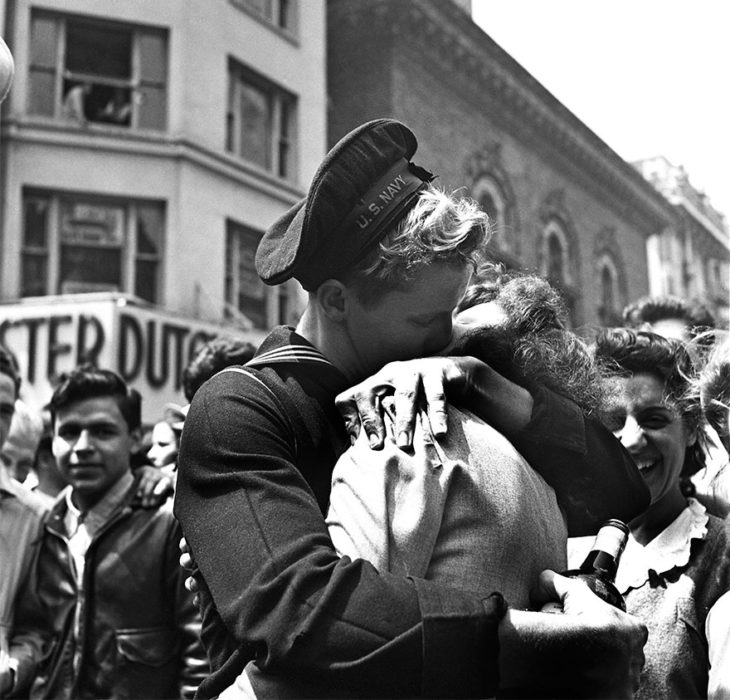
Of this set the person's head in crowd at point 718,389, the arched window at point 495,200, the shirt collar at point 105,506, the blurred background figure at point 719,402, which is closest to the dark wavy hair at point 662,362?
the blurred background figure at point 719,402

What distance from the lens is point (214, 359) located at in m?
3.73

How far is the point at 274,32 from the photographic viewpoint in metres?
15.2

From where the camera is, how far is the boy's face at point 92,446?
3525 millimetres

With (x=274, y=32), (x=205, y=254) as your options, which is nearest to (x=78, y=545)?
(x=205, y=254)

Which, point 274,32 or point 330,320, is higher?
point 274,32

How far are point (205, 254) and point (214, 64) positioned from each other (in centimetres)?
291

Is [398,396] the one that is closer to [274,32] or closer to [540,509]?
[540,509]

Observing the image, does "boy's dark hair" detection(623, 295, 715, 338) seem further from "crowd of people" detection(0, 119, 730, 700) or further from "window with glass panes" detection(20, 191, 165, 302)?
"window with glass panes" detection(20, 191, 165, 302)

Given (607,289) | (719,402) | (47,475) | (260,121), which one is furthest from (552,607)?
(607,289)

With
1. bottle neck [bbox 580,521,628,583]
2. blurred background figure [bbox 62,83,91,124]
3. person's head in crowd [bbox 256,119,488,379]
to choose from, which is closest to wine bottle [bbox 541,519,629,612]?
bottle neck [bbox 580,521,628,583]

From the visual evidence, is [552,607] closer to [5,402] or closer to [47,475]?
[5,402]

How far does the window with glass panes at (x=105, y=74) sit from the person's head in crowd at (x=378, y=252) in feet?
42.7

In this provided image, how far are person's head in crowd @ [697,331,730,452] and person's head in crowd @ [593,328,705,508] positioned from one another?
0.20 meters

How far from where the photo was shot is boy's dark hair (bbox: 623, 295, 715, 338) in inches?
153
